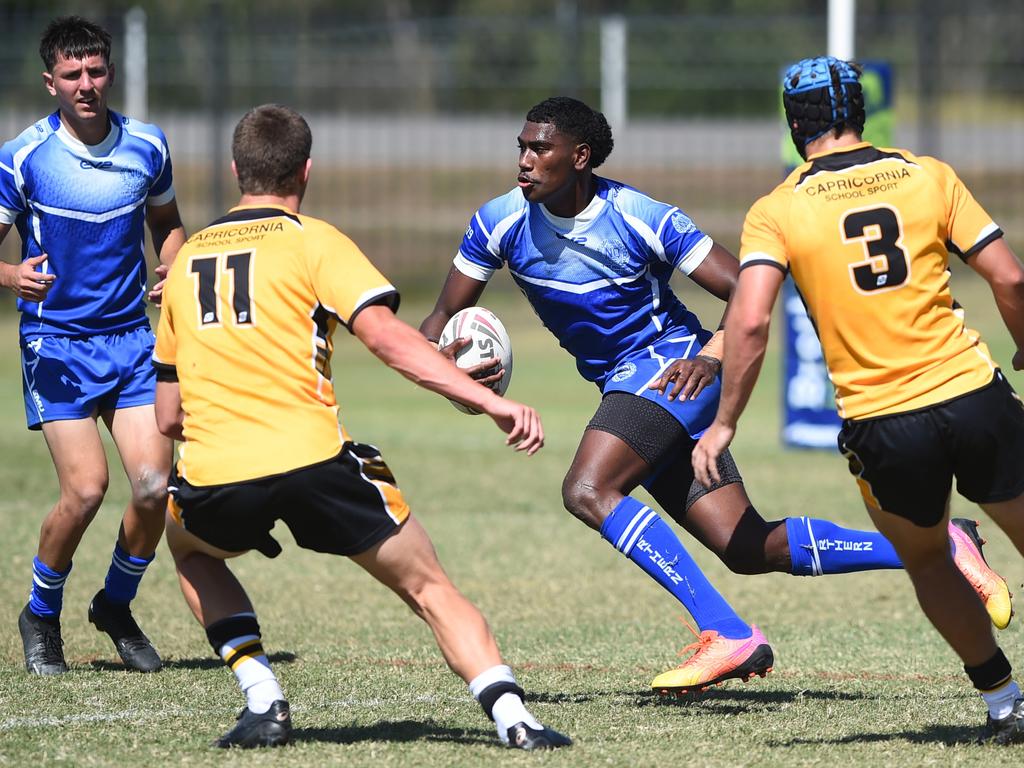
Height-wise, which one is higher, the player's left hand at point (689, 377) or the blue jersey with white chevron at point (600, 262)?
the blue jersey with white chevron at point (600, 262)

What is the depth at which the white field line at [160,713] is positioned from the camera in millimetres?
5359

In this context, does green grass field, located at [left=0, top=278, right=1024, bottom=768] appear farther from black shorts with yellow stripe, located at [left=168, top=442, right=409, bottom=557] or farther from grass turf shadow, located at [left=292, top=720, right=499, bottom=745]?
black shorts with yellow stripe, located at [left=168, top=442, right=409, bottom=557]

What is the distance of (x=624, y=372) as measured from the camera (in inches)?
238

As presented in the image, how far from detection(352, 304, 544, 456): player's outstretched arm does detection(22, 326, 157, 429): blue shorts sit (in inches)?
84.4

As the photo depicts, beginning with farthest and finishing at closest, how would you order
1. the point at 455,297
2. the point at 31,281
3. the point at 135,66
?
the point at 135,66 < the point at 455,297 < the point at 31,281

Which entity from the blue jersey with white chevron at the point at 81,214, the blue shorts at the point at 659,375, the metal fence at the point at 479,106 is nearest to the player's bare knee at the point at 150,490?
the blue jersey with white chevron at the point at 81,214

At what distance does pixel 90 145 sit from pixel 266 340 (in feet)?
7.50

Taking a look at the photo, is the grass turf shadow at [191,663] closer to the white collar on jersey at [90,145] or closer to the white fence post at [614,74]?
the white collar on jersey at [90,145]

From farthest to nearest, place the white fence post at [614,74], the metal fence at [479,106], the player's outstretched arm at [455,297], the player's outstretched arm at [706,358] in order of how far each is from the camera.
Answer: the white fence post at [614,74]
the metal fence at [479,106]
the player's outstretched arm at [455,297]
the player's outstretched arm at [706,358]

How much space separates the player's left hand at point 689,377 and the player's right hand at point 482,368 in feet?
2.00

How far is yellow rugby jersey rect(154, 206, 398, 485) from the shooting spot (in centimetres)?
461

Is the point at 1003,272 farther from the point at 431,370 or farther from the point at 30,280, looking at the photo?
the point at 30,280

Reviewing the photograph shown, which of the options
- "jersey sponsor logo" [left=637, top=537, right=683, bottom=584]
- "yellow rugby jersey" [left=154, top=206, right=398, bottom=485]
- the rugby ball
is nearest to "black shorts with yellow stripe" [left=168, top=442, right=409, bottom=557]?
"yellow rugby jersey" [left=154, top=206, right=398, bottom=485]

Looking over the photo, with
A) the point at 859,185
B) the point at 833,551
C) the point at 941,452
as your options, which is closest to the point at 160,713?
the point at 833,551
